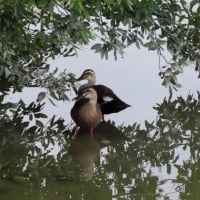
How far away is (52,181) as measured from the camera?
23.1 ft

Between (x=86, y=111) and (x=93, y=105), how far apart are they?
0.76ft

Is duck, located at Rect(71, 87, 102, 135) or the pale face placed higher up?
the pale face

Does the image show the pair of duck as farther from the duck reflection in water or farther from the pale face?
the pale face

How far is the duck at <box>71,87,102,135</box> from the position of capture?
9.49m

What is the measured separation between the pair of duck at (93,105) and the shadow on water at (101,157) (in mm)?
154

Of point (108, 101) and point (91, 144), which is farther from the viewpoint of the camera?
point (108, 101)

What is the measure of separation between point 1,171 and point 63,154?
1.16 meters

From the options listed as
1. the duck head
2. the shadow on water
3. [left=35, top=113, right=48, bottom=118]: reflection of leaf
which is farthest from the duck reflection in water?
the duck head

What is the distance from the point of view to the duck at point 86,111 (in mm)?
9492

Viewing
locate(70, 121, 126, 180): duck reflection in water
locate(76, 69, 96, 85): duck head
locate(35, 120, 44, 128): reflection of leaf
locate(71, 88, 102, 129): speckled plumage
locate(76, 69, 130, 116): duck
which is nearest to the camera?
locate(70, 121, 126, 180): duck reflection in water

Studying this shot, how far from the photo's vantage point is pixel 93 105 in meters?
9.80

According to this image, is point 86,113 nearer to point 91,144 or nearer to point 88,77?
point 91,144

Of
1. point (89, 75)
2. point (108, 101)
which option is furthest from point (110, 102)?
point (89, 75)

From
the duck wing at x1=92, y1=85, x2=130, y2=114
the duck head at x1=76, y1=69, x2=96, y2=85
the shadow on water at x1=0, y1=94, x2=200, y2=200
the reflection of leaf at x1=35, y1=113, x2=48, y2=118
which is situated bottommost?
the shadow on water at x1=0, y1=94, x2=200, y2=200
